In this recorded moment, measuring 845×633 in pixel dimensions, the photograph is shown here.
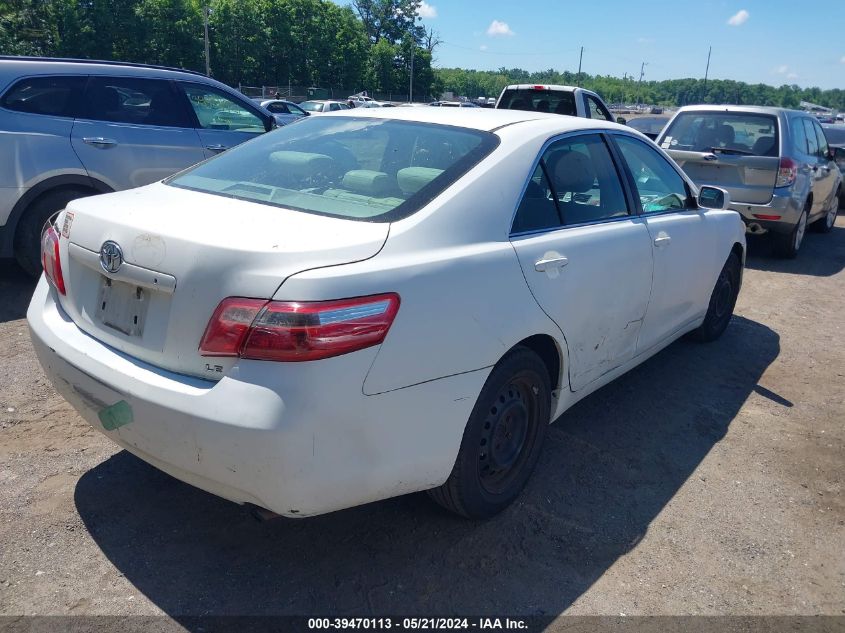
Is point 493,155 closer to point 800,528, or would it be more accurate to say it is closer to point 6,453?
point 800,528

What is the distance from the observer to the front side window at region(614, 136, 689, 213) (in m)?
4.11

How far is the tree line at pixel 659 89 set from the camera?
98.2 m

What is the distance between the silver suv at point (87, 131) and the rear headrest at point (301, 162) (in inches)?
131

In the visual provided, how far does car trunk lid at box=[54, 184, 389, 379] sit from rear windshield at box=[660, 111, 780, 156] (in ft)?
24.3

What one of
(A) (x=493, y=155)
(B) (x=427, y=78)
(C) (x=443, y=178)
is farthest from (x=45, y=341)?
(B) (x=427, y=78)

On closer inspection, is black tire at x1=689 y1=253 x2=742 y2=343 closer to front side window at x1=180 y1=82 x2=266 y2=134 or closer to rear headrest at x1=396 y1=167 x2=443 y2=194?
rear headrest at x1=396 y1=167 x2=443 y2=194

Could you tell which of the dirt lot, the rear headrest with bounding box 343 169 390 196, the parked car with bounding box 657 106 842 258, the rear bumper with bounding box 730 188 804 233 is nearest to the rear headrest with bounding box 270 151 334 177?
the rear headrest with bounding box 343 169 390 196

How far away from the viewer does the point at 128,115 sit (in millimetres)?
6309

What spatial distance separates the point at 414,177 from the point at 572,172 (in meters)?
1.04

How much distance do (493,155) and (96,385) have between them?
1.82 metres

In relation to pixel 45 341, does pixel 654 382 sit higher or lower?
lower

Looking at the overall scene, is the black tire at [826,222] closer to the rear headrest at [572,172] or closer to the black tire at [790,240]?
the black tire at [790,240]

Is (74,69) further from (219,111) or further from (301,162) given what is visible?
(301,162)

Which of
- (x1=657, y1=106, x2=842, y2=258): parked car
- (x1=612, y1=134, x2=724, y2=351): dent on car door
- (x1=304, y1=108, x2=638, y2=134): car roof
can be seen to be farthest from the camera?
(x1=657, y1=106, x2=842, y2=258): parked car
